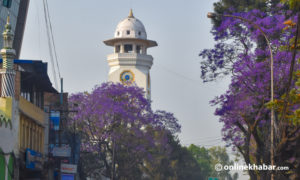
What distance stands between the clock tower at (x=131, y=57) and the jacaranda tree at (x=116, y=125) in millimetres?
51719

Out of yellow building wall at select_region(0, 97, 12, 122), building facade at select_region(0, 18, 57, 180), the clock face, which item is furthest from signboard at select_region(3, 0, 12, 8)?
the clock face

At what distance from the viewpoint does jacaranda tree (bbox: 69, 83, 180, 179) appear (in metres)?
64.9

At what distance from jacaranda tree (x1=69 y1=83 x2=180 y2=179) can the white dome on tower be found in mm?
53834

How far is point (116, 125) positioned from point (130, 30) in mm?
63748

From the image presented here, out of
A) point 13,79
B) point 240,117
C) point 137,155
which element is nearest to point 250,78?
point 240,117

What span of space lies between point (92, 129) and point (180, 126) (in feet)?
46.5

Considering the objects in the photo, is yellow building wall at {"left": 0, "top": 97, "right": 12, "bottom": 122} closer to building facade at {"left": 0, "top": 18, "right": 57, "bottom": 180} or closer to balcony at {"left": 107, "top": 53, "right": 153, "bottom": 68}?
building facade at {"left": 0, "top": 18, "right": 57, "bottom": 180}

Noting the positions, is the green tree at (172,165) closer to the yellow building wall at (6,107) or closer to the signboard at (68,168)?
the signboard at (68,168)

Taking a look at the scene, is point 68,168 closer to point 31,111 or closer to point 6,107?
point 31,111

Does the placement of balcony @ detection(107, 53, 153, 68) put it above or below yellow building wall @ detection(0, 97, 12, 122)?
above

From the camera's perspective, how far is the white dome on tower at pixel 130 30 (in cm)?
12738

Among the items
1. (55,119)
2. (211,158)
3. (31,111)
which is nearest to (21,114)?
(31,111)

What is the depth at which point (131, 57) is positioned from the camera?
126188 millimetres

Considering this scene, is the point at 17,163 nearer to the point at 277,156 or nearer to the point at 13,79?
the point at 13,79
